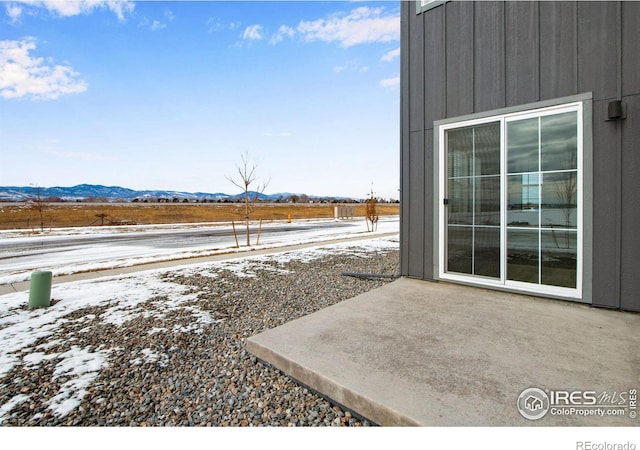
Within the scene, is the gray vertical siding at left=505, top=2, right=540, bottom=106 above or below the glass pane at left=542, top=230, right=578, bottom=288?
above

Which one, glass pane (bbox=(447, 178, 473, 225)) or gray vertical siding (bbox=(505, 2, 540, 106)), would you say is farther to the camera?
glass pane (bbox=(447, 178, 473, 225))

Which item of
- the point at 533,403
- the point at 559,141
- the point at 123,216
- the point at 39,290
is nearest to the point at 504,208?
the point at 559,141

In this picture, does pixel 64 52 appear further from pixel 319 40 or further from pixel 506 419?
pixel 506 419

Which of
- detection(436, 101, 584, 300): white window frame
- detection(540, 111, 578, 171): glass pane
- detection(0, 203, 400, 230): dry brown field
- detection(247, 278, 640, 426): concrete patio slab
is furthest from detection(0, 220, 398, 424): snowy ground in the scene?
detection(0, 203, 400, 230): dry brown field

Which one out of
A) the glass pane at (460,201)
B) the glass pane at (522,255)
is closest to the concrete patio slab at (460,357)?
the glass pane at (522,255)

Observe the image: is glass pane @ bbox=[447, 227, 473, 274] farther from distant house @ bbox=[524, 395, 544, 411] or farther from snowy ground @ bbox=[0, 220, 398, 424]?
snowy ground @ bbox=[0, 220, 398, 424]

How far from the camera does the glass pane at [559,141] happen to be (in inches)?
121

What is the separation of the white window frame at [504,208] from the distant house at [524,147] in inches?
0.5

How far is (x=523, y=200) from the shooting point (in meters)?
3.37

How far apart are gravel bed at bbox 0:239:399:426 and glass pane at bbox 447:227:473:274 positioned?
1.17 m

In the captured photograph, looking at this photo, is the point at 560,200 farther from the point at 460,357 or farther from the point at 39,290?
the point at 39,290

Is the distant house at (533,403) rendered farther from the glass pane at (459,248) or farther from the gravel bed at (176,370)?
the glass pane at (459,248)

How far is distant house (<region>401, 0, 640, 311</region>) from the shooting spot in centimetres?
287

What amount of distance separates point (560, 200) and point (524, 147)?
672 mm
